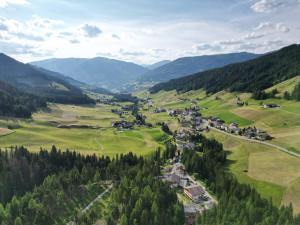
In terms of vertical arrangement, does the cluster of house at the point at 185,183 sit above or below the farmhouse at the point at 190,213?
above

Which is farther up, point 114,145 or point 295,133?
point 295,133

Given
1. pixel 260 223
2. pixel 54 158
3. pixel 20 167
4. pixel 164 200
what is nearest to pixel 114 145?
pixel 54 158

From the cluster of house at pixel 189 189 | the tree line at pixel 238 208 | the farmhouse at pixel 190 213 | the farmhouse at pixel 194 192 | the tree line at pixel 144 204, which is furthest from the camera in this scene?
the farmhouse at pixel 194 192

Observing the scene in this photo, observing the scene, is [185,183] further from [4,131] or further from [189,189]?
[4,131]

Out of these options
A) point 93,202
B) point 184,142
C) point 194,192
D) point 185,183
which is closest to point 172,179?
point 185,183

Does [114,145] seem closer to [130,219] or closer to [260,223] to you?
[130,219]

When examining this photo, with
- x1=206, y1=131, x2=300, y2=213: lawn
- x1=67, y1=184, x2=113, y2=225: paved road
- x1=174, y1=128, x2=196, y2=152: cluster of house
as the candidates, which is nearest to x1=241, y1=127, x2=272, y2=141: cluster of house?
x1=206, y1=131, x2=300, y2=213: lawn

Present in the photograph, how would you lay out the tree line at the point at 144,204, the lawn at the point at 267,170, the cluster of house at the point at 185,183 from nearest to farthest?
the tree line at the point at 144,204
the cluster of house at the point at 185,183
the lawn at the point at 267,170

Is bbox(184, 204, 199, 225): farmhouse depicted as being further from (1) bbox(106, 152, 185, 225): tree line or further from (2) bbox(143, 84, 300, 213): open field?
(2) bbox(143, 84, 300, 213): open field

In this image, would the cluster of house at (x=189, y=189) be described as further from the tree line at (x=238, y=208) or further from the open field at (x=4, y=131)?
the open field at (x=4, y=131)

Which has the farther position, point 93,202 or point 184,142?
point 184,142

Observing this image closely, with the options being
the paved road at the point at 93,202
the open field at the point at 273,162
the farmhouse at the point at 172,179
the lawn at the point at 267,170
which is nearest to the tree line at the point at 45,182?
the paved road at the point at 93,202
